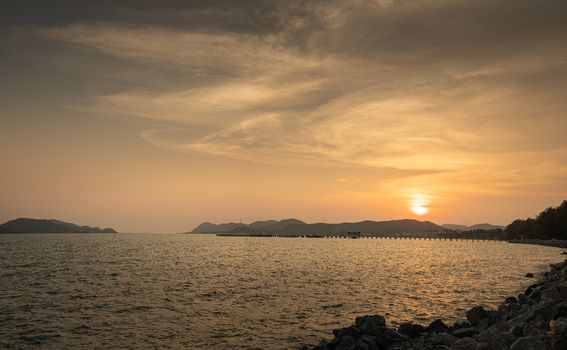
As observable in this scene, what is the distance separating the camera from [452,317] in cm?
3600

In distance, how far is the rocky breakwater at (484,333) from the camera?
15.1 m

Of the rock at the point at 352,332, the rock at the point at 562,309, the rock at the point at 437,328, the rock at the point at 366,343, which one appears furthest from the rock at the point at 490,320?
the rock at the point at 352,332

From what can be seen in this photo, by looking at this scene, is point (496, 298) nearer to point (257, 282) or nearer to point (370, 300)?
point (370, 300)

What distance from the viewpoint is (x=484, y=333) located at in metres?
20.5

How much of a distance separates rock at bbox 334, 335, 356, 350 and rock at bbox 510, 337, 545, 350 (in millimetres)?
10326

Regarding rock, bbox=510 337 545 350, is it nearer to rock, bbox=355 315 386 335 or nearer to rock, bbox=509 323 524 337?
rock, bbox=509 323 524 337

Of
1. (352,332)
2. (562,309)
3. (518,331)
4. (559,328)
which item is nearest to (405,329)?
(352,332)

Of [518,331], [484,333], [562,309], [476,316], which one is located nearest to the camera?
[518,331]

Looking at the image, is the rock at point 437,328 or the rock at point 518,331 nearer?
the rock at point 518,331

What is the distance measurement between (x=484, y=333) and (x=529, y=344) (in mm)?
6150

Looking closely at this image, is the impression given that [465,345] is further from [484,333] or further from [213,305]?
[213,305]

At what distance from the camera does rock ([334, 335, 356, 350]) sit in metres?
23.6

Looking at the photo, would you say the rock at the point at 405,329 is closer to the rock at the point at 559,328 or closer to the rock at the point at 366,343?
the rock at the point at 366,343

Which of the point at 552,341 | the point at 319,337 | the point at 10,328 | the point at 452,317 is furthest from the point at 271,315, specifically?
the point at 552,341
